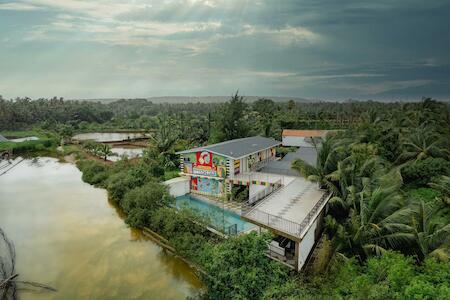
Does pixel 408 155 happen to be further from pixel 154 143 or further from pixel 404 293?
pixel 154 143

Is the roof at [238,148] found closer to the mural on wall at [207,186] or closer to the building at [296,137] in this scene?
the mural on wall at [207,186]

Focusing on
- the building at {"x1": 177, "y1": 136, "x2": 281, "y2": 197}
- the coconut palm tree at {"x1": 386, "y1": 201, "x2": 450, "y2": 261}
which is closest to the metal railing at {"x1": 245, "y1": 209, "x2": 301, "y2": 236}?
the coconut palm tree at {"x1": 386, "y1": 201, "x2": 450, "y2": 261}

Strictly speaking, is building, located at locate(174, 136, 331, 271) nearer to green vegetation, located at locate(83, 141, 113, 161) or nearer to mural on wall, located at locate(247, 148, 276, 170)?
mural on wall, located at locate(247, 148, 276, 170)

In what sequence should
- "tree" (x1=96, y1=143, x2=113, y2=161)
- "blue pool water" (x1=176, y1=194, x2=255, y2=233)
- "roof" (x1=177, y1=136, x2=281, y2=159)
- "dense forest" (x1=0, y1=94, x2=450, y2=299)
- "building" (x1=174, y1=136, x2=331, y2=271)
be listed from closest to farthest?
"dense forest" (x1=0, y1=94, x2=450, y2=299) → "building" (x1=174, y1=136, x2=331, y2=271) → "blue pool water" (x1=176, y1=194, x2=255, y2=233) → "roof" (x1=177, y1=136, x2=281, y2=159) → "tree" (x1=96, y1=143, x2=113, y2=161)

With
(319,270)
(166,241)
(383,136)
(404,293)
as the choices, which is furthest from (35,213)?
(383,136)

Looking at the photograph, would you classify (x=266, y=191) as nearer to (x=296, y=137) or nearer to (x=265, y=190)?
(x=265, y=190)

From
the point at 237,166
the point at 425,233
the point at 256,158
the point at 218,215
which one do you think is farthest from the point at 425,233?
the point at 256,158
